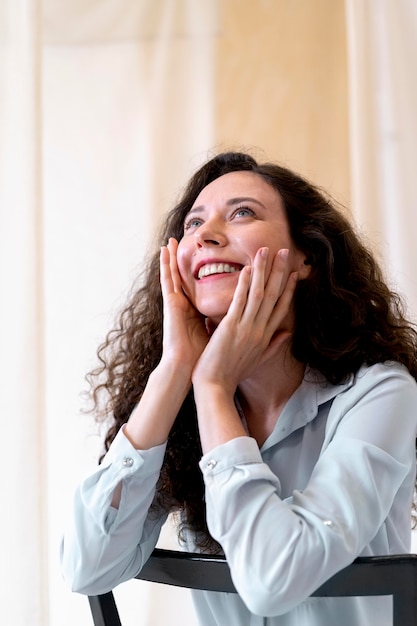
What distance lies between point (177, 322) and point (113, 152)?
0.96 m

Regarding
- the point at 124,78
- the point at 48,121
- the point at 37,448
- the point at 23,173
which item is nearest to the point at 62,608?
the point at 37,448

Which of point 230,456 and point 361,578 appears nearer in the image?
point 361,578

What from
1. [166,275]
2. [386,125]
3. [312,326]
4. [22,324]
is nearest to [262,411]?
[312,326]

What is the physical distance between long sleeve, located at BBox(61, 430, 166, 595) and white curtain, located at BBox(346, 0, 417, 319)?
0.94m

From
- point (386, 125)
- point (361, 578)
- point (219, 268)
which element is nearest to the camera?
point (361, 578)

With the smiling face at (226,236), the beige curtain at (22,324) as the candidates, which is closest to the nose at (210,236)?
the smiling face at (226,236)

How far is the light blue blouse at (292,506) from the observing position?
3.02ft

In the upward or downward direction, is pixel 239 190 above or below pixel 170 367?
above

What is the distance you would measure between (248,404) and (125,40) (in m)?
1.16

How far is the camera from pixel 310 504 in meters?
0.96

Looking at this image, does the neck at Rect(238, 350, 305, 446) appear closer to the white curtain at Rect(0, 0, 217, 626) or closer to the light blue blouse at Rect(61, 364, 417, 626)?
the light blue blouse at Rect(61, 364, 417, 626)

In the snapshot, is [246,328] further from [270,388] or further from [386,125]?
[386,125]

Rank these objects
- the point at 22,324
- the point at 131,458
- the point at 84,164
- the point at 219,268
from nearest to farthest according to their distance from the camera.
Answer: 1. the point at 131,458
2. the point at 219,268
3. the point at 22,324
4. the point at 84,164

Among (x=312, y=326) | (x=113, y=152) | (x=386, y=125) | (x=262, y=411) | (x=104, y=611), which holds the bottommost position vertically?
(x=104, y=611)
